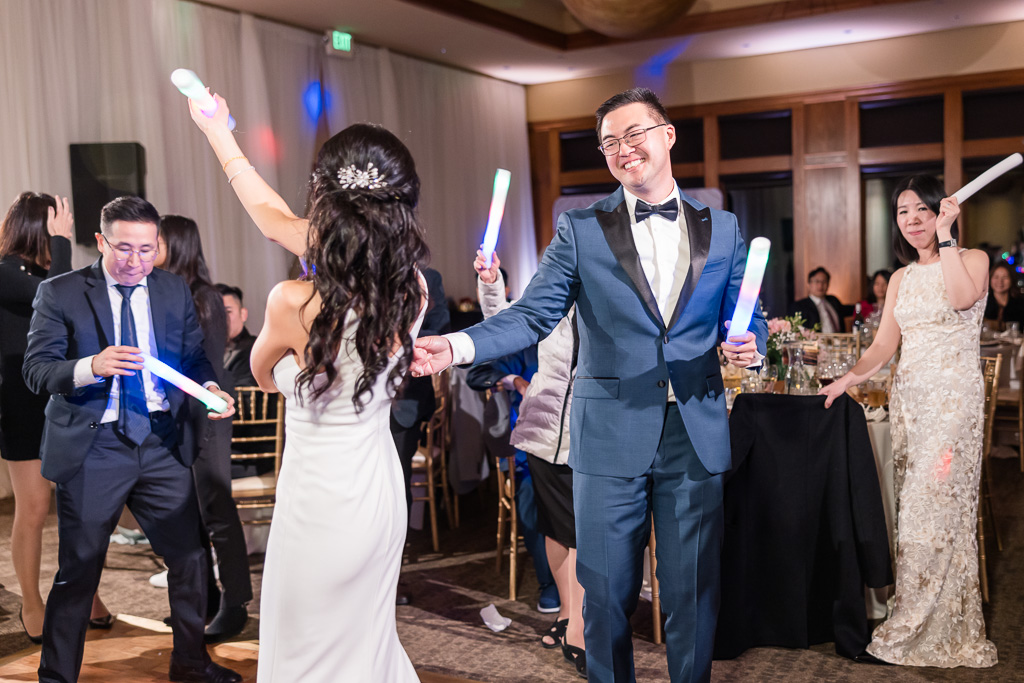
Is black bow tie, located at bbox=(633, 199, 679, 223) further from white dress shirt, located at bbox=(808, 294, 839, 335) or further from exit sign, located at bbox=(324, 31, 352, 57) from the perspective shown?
white dress shirt, located at bbox=(808, 294, 839, 335)

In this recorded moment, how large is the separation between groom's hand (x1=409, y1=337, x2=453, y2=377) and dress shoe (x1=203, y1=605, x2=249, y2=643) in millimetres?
2256

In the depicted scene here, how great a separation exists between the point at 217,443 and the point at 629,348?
219 cm

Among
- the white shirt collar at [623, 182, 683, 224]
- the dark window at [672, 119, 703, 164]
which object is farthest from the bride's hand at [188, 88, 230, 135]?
the dark window at [672, 119, 703, 164]

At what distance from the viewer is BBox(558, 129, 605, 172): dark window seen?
35.7 feet

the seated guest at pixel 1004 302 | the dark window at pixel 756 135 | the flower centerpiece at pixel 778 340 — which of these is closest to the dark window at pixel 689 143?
the dark window at pixel 756 135

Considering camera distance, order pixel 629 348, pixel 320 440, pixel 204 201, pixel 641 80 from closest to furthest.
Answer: pixel 320 440 < pixel 629 348 < pixel 204 201 < pixel 641 80

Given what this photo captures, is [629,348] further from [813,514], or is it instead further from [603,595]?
[813,514]

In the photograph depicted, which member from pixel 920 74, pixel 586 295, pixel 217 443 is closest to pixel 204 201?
pixel 217 443

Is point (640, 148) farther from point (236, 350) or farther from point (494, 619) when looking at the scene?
point (236, 350)

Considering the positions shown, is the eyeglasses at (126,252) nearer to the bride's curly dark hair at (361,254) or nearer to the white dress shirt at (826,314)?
the bride's curly dark hair at (361,254)

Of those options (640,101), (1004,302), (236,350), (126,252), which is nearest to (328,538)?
(640,101)

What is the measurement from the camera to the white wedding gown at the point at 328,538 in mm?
1951

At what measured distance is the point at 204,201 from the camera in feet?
22.7

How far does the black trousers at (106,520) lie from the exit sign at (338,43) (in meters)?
5.52
